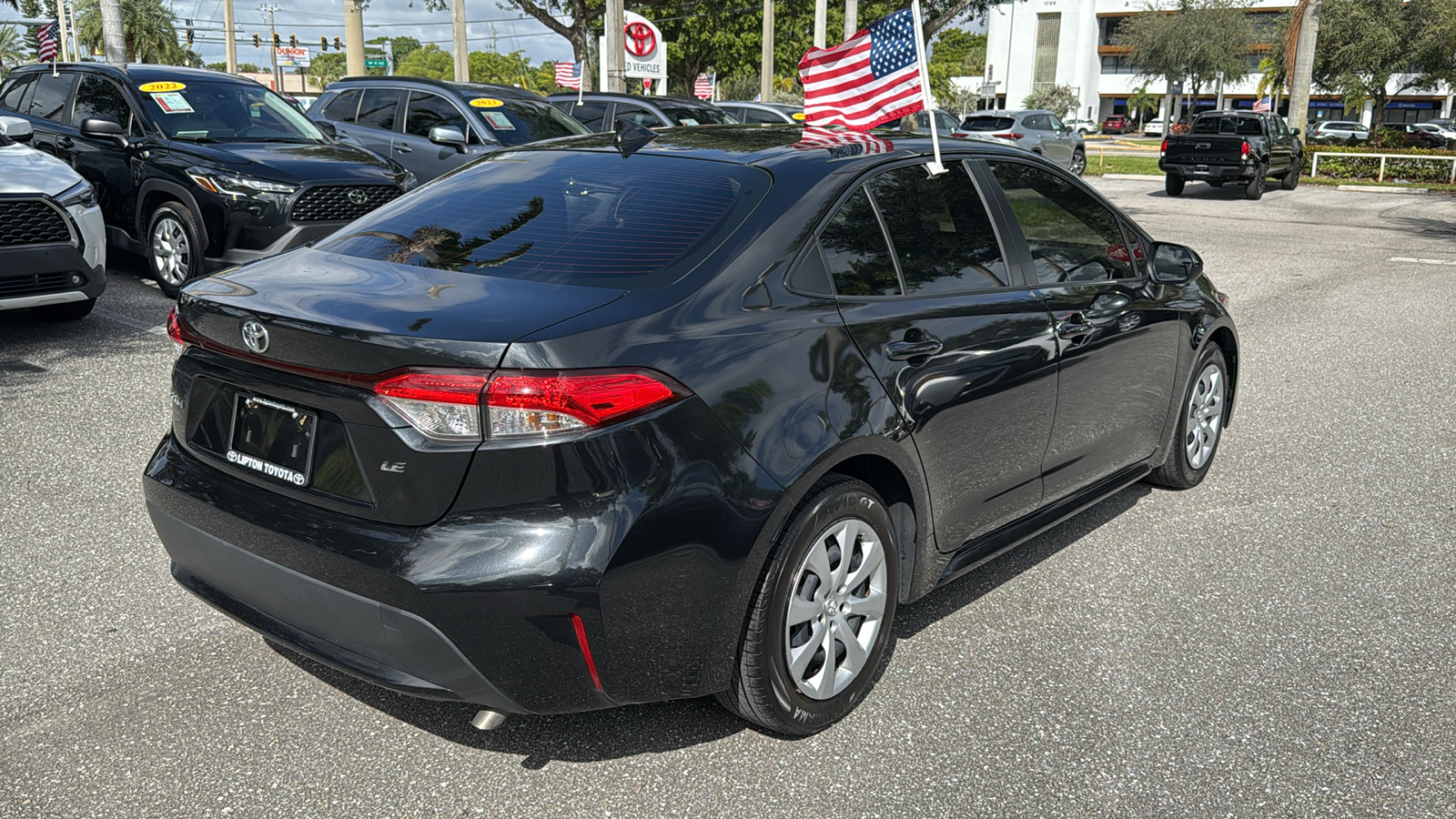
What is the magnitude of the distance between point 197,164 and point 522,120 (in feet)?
15.4

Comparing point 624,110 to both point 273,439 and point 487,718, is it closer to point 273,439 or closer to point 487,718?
point 273,439

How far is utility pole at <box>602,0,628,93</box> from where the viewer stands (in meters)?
19.3

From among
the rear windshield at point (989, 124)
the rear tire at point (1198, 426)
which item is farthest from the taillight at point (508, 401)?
the rear windshield at point (989, 124)

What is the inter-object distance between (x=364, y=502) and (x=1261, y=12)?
94.5 m

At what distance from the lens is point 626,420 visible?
2.62 meters

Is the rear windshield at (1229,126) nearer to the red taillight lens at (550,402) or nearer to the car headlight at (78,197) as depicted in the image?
the car headlight at (78,197)

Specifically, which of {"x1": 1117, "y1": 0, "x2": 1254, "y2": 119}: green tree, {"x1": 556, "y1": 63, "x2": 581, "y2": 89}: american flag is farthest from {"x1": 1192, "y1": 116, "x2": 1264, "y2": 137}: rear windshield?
{"x1": 1117, "y1": 0, "x2": 1254, "y2": 119}: green tree

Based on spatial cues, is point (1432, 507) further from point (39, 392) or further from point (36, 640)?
point (39, 392)

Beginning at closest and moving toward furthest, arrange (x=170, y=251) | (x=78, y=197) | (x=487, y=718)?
(x=487, y=718), (x=78, y=197), (x=170, y=251)

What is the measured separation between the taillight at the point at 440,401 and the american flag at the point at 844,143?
58.8 inches

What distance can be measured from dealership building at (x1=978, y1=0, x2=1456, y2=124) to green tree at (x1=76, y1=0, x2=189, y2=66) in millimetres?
55776

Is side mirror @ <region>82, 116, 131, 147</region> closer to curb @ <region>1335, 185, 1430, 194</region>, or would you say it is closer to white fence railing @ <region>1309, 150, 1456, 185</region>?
curb @ <region>1335, 185, 1430, 194</region>

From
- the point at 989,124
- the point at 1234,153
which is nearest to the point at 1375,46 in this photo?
the point at 989,124

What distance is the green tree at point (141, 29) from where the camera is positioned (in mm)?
62156
